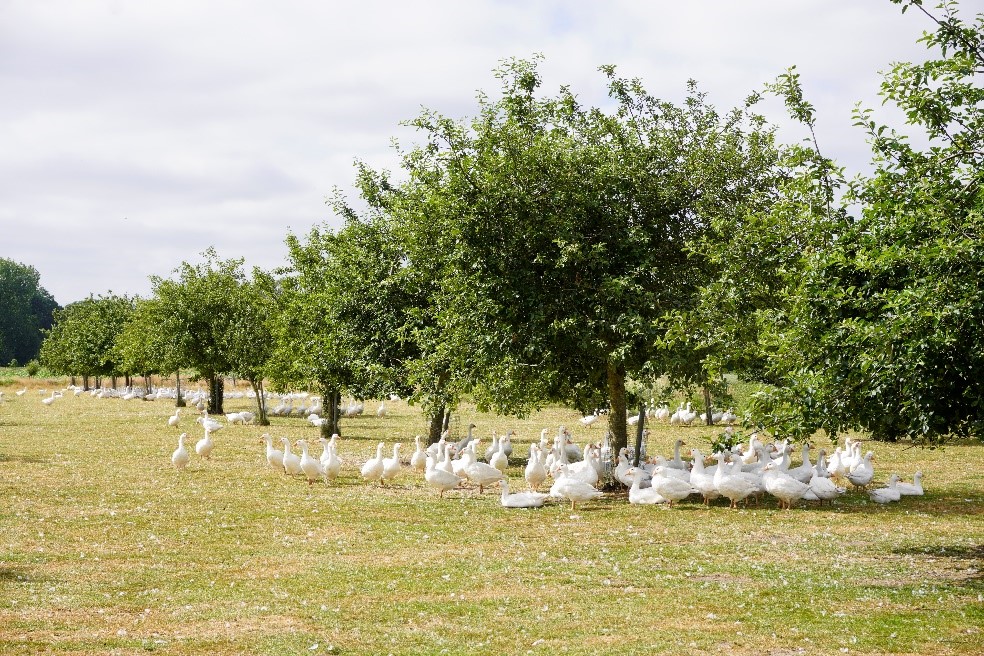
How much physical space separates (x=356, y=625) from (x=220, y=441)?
1186 inches

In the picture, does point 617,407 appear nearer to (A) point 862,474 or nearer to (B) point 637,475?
(B) point 637,475

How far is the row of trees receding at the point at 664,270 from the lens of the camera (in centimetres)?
1243

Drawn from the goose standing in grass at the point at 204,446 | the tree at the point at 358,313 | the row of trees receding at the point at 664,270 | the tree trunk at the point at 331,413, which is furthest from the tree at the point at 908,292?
the tree trunk at the point at 331,413

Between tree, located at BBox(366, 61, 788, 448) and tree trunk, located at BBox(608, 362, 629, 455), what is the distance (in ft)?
1.81

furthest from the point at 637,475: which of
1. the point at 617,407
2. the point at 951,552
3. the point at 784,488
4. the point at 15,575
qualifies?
the point at 15,575

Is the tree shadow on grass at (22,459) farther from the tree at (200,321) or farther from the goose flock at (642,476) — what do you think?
the tree at (200,321)

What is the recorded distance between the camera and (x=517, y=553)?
1596cm

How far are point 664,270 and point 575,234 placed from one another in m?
2.60

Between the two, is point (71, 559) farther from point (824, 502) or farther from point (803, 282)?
point (824, 502)

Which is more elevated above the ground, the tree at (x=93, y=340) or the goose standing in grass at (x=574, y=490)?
the tree at (x=93, y=340)

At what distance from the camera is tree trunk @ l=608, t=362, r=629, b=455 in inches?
952

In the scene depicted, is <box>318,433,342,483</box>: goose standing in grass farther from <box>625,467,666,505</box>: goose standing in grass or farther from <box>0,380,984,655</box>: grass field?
<box>625,467,666,505</box>: goose standing in grass

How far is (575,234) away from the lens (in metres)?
21.8

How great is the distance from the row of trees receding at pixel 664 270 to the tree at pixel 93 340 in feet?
173
